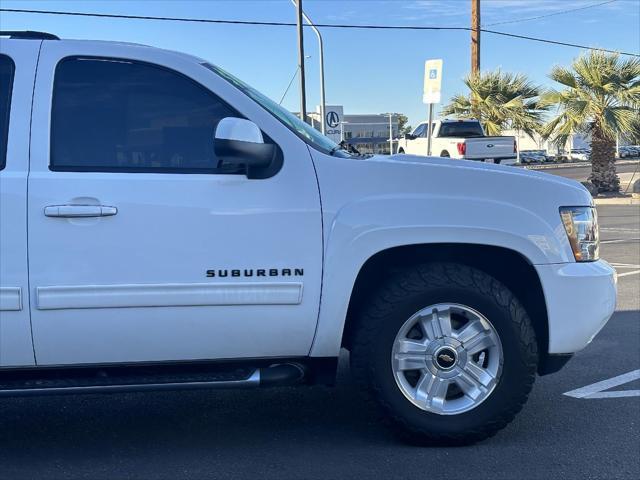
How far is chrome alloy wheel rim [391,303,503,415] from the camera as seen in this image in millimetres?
3588

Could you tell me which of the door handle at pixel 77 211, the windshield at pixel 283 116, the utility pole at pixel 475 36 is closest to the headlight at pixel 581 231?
the windshield at pixel 283 116

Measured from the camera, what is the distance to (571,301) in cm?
360

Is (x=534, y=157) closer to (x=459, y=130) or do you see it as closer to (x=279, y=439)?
(x=459, y=130)

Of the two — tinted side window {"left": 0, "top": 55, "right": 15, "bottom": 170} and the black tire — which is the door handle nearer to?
tinted side window {"left": 0, "top": 55, "right": 15, "bottom": 170}

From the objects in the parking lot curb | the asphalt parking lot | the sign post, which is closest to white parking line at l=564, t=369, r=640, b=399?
the asphalt parking lot

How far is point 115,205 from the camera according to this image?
331 centimetres

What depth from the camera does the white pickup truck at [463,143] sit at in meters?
20.4

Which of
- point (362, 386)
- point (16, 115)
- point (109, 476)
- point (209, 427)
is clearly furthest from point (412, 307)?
point (16, 115)

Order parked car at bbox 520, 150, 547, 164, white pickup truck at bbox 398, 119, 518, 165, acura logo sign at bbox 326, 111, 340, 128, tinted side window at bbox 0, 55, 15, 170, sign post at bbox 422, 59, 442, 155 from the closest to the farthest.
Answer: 1. tinted side window at bbox 0, 55, 15, 170
2. sign post at bbox 422, 59, 442, 155
3. acura logo sign at bbox 326, 111, 340, 128
4. white pickup truck at bbox 398, 119, 518, 165
5. parked car at bbox 520, 150, 547, 164

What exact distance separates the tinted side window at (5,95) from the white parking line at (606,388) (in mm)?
3641

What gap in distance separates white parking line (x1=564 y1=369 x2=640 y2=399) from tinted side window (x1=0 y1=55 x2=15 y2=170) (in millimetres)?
3641

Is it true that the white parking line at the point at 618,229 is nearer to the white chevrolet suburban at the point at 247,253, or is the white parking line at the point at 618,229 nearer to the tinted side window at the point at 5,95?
the white chevrolet suburban at the point at 247,253

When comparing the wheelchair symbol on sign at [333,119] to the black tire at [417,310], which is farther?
the wheelchair symbol on sign at [333,119]

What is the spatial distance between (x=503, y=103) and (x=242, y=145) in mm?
24083
